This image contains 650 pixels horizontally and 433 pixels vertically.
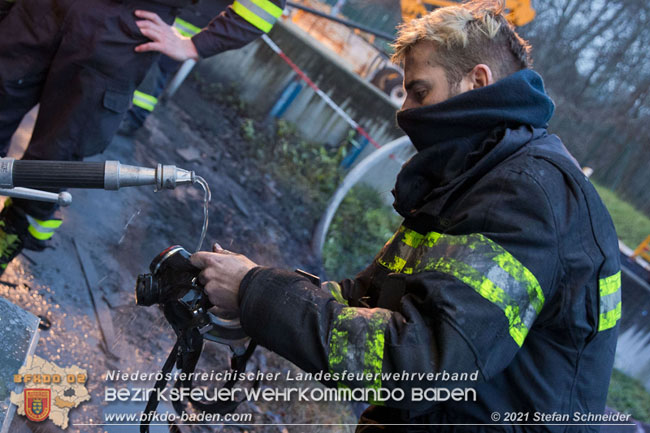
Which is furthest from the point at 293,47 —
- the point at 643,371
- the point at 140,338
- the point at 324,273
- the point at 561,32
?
the point at 561,32

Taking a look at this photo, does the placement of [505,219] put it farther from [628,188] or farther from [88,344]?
[628,188]

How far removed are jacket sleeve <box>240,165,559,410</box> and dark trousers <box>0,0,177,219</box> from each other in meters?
1.64

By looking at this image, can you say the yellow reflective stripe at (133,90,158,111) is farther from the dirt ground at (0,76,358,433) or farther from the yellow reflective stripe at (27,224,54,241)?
the yellow reflective stripe at (27,224,54,241)

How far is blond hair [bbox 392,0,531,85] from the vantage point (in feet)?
5.85

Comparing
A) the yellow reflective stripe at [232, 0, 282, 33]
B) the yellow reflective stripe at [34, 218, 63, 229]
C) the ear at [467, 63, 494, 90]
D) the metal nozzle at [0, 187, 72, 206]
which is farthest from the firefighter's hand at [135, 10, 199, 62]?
the ear at [467, 63, 494, 90]

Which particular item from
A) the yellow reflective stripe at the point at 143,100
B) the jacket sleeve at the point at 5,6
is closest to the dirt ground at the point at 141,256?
the yellow reflective stripe at the point at 143,100

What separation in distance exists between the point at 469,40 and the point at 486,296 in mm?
968

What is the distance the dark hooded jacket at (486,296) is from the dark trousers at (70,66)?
1.59 meters

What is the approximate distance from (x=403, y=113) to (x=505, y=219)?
0.62 meters

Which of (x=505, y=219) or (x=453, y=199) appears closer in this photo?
(x=505, y=219)

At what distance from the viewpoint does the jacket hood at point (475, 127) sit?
5.30 feet

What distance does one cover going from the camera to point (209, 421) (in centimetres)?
277

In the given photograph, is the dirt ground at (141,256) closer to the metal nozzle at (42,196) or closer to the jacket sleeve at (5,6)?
the metal nozzle at (42,196)

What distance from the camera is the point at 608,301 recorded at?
1561 mm
